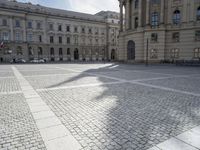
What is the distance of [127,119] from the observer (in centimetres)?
531

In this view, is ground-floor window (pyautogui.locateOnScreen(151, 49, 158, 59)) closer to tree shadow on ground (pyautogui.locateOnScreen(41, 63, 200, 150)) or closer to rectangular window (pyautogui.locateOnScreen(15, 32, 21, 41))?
tree shadow on ground (pyautogui.locateOnScreen(41, 63, 200, 150))

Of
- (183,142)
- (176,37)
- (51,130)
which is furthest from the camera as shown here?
(176,37)

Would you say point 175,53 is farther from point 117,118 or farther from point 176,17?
point 117,118

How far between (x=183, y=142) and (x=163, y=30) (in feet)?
126

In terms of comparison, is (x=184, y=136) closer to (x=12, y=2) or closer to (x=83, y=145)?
(x=83, y=145)

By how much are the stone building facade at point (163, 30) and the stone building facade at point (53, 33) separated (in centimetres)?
3966

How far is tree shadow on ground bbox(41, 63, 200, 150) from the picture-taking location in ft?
13.2

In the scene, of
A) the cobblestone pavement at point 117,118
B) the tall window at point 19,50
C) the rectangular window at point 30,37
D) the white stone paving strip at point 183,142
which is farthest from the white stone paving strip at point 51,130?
the rectangular window at point 30,37

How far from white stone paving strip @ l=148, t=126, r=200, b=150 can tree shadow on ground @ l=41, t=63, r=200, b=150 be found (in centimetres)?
16

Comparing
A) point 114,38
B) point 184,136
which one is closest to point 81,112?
point 184,136

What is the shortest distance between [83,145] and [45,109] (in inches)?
121

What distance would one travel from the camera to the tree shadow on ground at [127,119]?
4016mm

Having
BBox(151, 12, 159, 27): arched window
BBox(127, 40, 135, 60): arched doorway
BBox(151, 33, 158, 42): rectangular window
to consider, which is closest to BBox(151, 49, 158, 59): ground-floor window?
BBox(151, 33, 158, 42): rectangular window

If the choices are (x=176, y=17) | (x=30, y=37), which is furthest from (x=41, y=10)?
(x=176, y=17)
